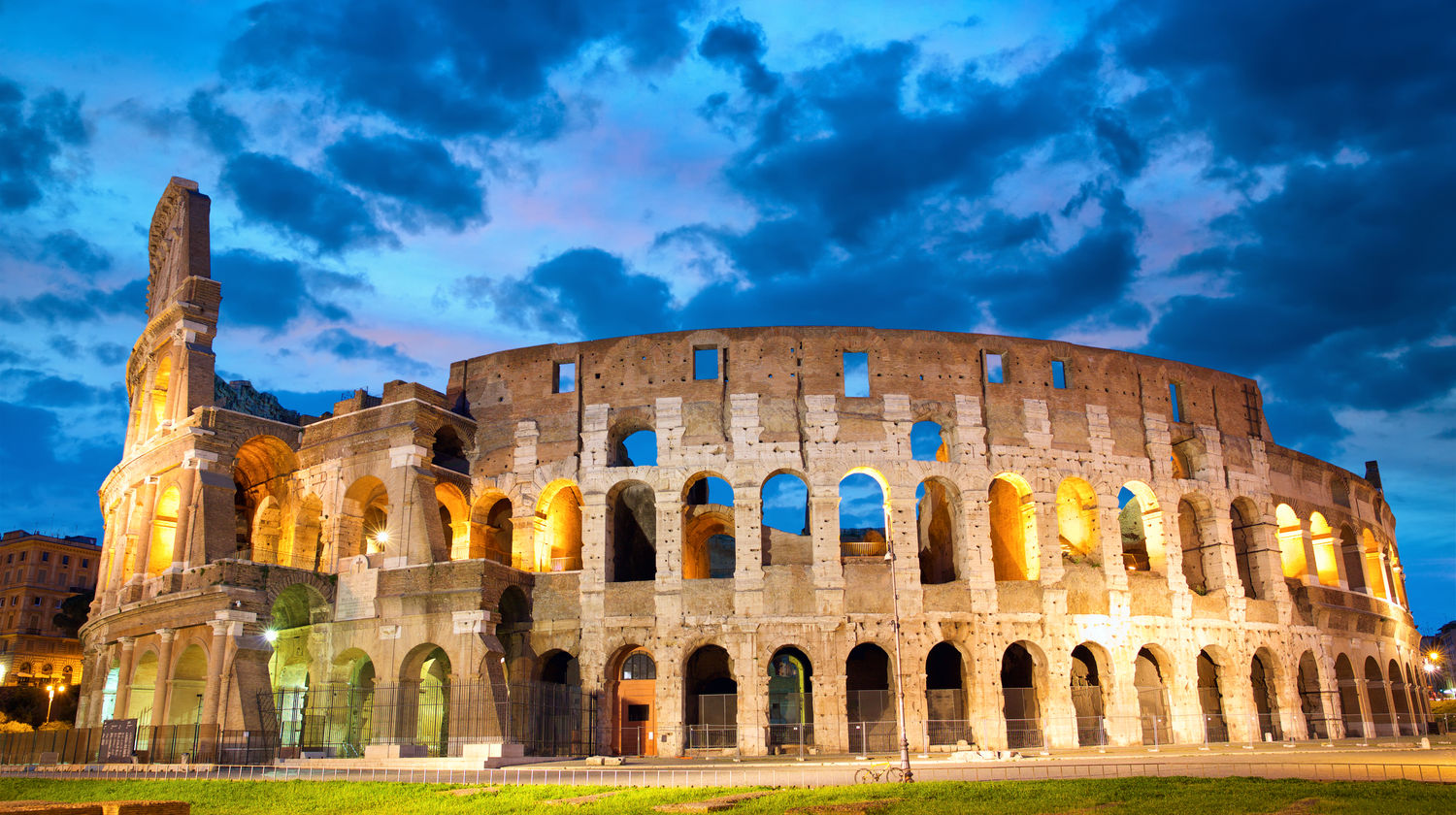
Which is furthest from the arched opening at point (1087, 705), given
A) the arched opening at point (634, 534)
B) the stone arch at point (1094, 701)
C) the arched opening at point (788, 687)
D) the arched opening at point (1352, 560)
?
the arched opening at point (1352, 560)

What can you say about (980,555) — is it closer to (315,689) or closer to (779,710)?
(779,710)

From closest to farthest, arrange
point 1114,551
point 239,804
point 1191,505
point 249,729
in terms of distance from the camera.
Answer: point 239,804, point 249,729, point 1114,551, point 1191,505

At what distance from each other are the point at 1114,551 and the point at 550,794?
2026 centimetres

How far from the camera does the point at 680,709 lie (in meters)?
29.3

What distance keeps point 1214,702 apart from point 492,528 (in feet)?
76.3

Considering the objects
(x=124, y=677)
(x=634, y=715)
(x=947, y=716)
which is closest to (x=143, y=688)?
(x=124, y=677)

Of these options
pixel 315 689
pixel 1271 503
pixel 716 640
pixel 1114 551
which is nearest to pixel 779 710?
pixel 716 640

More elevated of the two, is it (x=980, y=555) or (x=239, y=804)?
(x=980, y=555)

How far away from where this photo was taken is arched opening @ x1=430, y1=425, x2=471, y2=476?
33875 millimetres

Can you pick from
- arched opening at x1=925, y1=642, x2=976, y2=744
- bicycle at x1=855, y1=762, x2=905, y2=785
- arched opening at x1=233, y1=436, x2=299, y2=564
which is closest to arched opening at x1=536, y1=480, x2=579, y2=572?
arched opening at x1=233, y1=436, x2=299, y2=564

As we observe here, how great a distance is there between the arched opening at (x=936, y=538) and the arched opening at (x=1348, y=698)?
13.7 meters

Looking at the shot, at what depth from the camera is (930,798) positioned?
16.1 metres

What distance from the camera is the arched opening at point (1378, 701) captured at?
38000 millimetres

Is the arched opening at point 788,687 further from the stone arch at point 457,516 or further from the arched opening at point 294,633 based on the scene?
the arched opening at point 294,633
